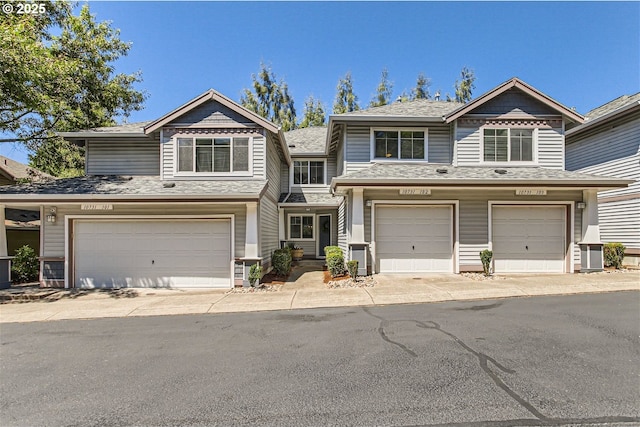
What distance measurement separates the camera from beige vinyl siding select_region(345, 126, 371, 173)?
13125mm

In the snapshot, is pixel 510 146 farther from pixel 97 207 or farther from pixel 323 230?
pixel 97 207

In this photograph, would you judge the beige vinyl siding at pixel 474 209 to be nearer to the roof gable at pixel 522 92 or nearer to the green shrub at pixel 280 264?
the roof gable at pixel 522 92

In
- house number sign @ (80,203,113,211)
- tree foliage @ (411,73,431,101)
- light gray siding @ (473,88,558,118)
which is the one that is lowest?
house number sign @ (80,203,113,211)

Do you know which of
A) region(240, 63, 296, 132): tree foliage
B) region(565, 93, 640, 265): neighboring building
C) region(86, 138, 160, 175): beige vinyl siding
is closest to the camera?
region(565, 93, 640, 265): neighboring building

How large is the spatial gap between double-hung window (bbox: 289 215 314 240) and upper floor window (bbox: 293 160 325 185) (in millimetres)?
1951

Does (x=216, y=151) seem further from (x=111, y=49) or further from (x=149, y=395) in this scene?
(x=111, y=49)

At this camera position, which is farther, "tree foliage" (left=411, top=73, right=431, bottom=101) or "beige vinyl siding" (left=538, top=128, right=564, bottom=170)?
"tree foliage" (left=411, top=73, right=431, bottom=101)

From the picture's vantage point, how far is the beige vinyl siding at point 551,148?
500 inches

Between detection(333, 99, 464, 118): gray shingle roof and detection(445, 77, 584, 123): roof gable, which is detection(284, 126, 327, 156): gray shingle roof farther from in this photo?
detection(445, 77, 584, 123): roof gable

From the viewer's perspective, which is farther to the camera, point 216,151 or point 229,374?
point 216,151

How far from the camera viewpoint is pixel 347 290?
9758 millimetres

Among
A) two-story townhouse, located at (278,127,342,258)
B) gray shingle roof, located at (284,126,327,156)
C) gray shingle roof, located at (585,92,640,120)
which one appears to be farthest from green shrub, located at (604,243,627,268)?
gray shingle roof, located at (284,126,327,156)

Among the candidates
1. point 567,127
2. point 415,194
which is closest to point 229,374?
point 415,194

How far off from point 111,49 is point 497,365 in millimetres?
21592
